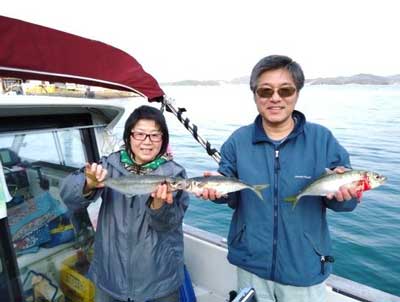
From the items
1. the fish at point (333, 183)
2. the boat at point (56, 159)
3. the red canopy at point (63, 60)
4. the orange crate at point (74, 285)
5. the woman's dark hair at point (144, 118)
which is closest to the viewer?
the fish at point (333, 183)

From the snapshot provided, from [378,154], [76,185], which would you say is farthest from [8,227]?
[378,154]

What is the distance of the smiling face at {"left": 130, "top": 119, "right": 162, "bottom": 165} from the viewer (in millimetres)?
2858

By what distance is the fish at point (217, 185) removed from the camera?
268 cm

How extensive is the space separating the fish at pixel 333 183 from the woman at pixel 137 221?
1.05 meters

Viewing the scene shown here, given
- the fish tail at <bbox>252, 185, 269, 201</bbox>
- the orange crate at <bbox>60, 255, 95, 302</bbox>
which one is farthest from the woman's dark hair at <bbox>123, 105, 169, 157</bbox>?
the orange crate at <bbox>60, 255, 95, 302</bbox>

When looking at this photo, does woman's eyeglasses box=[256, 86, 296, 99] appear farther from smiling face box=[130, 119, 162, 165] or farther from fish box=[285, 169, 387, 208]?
smiling face box=[130, 119, 162, 165]

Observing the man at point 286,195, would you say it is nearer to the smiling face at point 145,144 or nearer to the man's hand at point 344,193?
the man's hand at point 344,193

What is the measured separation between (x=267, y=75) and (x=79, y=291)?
3.19m

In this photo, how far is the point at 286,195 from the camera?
104 inches

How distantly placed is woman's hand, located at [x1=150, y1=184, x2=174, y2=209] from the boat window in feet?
5.20

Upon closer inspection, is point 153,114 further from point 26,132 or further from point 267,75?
point 26,132

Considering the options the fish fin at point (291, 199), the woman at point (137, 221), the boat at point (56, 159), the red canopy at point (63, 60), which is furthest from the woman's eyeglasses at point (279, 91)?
the red canopy at point (63, 60)

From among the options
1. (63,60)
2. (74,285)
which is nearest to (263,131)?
(63,60)

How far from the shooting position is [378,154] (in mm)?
15961
